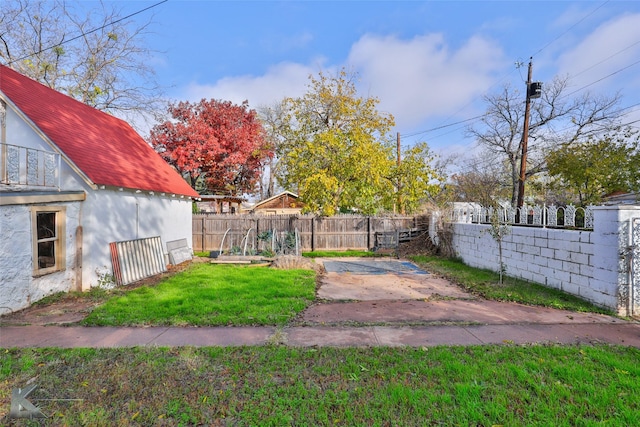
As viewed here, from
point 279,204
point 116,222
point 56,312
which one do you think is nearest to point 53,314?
point 56,312

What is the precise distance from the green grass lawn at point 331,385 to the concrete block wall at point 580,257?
2092 millimetres

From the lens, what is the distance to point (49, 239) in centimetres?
649

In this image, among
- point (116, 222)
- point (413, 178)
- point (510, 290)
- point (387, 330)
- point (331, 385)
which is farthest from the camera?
point (413, 178)

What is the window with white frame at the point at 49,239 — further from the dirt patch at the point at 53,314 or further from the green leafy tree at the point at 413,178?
the green leafy tree at the point at 413,178

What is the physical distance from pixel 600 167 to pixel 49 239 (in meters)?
19.5

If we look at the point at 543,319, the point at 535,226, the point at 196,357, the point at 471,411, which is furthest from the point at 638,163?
the point at 196,357

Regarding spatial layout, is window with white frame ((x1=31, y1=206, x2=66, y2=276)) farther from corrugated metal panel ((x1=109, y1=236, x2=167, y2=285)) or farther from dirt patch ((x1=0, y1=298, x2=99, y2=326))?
corrugated metal panel ((x1=109, y1=236, x2=167, y2=285))

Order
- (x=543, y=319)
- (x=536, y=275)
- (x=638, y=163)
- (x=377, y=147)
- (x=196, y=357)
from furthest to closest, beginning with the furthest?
(x=377, y=147) → (x=638, y=163) → (x=536, y=275) → (x=543, y=319) → (x=196, y=357)

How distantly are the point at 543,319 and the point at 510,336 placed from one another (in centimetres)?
124

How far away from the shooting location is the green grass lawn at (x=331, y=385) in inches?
104

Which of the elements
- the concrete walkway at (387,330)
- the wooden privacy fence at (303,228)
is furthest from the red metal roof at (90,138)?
the concrete walkway at (387,330)

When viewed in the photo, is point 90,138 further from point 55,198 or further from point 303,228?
point 303,228

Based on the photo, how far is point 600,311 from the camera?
18.1ft

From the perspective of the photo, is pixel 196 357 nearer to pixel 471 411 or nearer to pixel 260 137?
pixel 471 411
